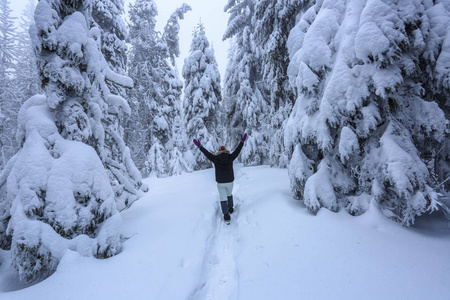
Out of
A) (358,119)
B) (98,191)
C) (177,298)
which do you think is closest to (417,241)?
(358,119)

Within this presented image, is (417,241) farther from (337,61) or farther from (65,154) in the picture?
(65,154)

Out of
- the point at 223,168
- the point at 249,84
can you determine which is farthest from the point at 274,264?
the point at 249,84

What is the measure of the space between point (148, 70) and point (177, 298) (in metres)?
17.2

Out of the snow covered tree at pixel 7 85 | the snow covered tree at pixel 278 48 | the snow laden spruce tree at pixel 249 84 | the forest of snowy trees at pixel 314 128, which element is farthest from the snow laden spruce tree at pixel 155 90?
the snow covered tree at pixel 7 85

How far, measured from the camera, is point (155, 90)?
54.9 feet

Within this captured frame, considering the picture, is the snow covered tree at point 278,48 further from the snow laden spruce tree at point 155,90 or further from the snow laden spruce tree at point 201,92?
the snow laden spruce tree at point 155,90

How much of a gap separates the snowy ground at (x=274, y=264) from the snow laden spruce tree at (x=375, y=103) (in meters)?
0.50

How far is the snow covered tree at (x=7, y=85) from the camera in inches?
752

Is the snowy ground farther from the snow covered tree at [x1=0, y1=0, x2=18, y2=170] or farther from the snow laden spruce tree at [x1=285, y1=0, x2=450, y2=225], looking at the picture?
the snow covered tree at [x1=0, y1=0, x2=18, y2=170]

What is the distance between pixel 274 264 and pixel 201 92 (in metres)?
15.4

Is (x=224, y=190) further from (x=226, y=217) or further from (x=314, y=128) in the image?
(x=314, y=128)

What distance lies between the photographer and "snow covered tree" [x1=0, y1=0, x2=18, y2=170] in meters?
19.1

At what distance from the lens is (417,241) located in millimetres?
3268

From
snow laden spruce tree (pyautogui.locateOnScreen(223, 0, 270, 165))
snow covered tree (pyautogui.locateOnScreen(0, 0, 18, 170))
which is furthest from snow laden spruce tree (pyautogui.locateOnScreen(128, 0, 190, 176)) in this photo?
snow covered tree (pyautogui.locateOnScreen(0, 0, 18, 170))
